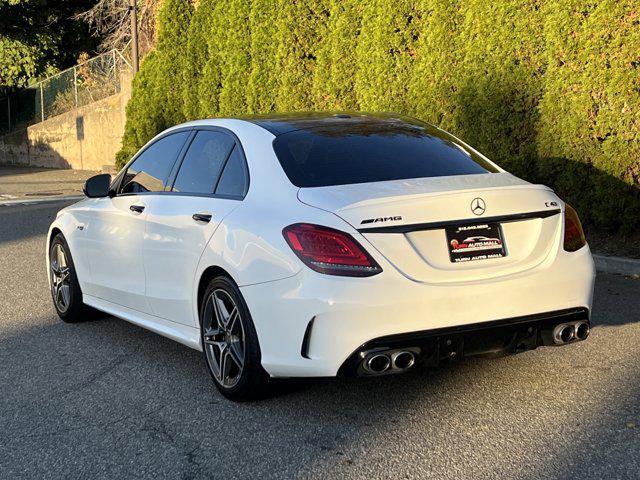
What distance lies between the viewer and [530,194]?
187 inches

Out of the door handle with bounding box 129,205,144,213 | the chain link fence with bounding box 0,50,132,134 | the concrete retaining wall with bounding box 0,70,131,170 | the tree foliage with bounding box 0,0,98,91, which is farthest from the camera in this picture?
the tree foliage with bounding box 0,0,98,91

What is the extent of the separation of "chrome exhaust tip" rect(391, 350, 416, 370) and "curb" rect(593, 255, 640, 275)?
5.21 meters

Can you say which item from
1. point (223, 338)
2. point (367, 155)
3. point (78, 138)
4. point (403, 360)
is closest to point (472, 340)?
point (403, 360)

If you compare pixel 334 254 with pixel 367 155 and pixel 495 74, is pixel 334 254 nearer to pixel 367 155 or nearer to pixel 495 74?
pixel 367 155

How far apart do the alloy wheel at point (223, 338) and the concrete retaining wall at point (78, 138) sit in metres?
23.2

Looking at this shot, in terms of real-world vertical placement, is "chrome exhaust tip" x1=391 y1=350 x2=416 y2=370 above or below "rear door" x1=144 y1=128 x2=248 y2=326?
below

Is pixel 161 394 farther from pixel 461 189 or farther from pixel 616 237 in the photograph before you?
pixel 616 237

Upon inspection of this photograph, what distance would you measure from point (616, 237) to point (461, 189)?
19.8 feet

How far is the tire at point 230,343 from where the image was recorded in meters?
4.76

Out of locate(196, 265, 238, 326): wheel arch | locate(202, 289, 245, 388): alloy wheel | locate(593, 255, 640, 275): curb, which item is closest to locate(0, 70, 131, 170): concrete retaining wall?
locate(593, 255, 640, 275): curb

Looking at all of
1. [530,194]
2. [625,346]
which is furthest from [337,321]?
[625,346]

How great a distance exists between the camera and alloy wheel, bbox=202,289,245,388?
195 inches

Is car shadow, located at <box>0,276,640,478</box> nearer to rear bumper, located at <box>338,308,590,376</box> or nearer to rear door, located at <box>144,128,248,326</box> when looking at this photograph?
rear bumper, located at <box>338,308,590,376</box>

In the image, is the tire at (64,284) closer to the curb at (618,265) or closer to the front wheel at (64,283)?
the front wheel at (64,283)
